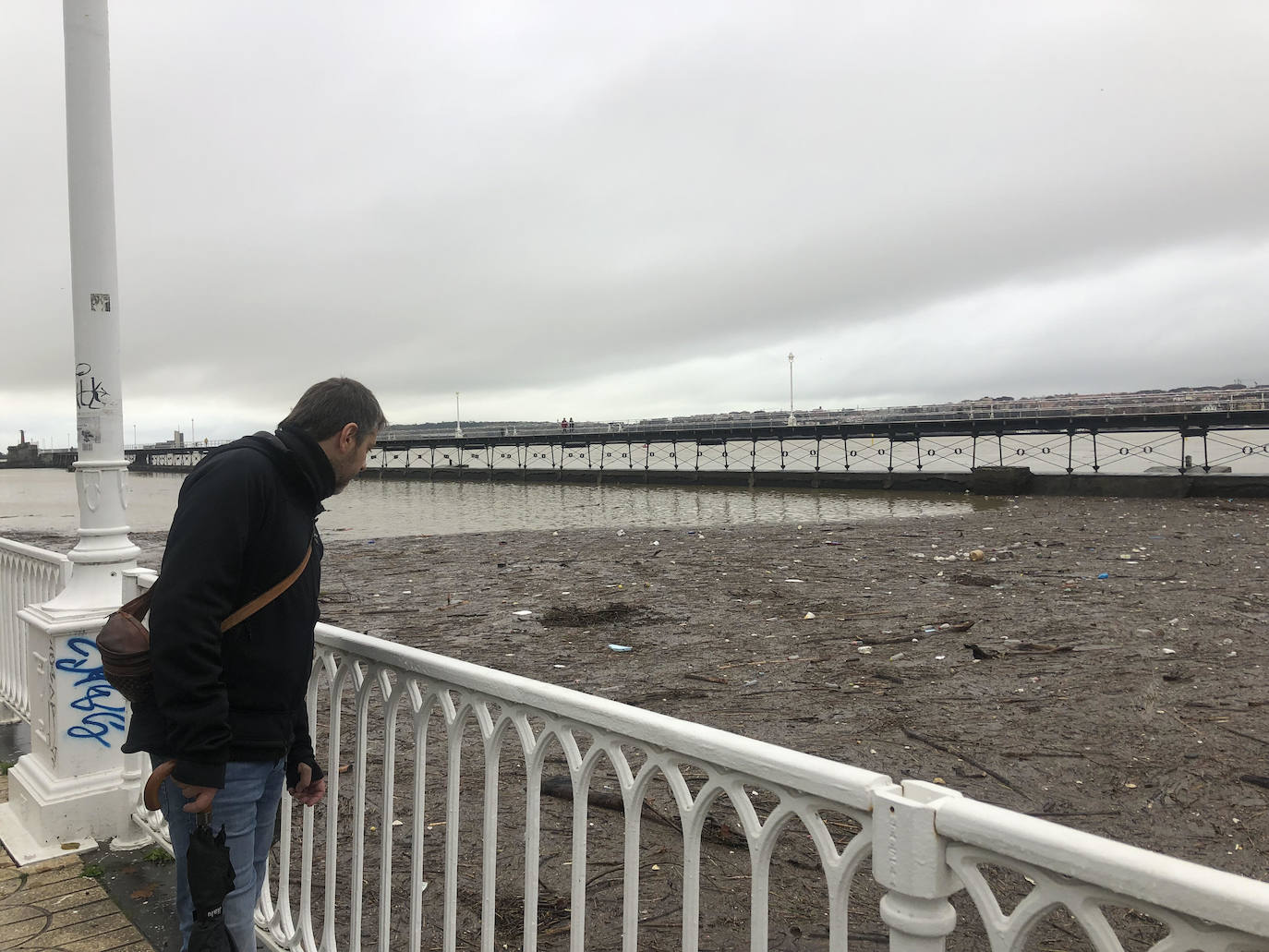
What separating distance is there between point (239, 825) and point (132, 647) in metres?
0.61

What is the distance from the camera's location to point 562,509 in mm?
30125

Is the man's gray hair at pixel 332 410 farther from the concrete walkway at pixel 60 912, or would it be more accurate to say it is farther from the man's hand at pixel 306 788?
the concrete walkway at pixel 60 912

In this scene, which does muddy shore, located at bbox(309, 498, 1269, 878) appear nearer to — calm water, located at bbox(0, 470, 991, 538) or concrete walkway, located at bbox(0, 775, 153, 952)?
concrete walkway, located at bbox(0, 775, 153, 952)

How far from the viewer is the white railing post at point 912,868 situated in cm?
125

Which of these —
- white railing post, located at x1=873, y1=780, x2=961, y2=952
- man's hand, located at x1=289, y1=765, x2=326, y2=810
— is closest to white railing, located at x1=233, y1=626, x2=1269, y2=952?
white railing post, located at x1=873, y1=780, x2=961, y2=952

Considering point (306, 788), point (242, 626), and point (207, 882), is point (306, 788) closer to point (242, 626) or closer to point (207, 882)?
point (207, 882)

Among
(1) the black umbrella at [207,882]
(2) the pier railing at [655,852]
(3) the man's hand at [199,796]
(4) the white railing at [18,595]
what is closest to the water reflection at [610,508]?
(4) the white railing at [18,595]

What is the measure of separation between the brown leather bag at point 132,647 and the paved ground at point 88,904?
1442mm

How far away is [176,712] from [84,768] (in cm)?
240

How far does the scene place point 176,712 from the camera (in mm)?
1912

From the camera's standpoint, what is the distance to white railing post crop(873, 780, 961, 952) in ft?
4.11

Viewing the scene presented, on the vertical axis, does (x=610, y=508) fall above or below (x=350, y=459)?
below

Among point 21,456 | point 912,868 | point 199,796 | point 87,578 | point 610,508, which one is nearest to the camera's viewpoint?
point 912,868

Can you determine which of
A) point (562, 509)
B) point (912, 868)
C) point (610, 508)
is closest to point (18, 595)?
point (912, 868)
